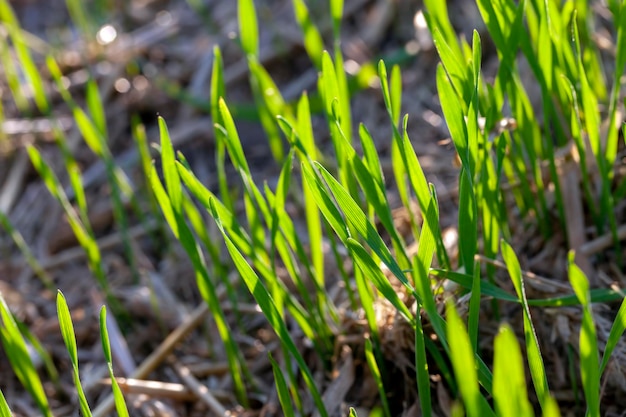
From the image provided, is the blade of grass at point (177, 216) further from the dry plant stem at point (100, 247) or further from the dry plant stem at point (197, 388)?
the dry plant stem at point (100, 247)

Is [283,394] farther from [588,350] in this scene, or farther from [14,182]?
[14,182]

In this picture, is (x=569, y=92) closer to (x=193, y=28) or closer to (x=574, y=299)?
(x=574, y=299)

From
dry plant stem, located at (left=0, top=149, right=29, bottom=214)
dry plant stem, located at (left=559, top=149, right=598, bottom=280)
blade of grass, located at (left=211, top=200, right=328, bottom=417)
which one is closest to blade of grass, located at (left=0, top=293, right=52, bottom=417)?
blade of grass, located at (left=211, top=200, right=328, bottom=417)

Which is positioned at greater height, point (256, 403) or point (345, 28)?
point (345, 28)

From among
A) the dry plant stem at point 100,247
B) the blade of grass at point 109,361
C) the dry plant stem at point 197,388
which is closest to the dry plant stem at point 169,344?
the dry plant stem at point 197,388

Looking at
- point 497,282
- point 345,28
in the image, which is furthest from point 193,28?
point 497,282

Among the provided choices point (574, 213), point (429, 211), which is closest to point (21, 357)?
point (429, 211)

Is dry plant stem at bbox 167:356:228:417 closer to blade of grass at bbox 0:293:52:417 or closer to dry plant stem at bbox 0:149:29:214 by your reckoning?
blade of grass at bbox 0:293:52:417

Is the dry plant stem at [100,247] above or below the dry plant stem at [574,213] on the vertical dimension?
below
